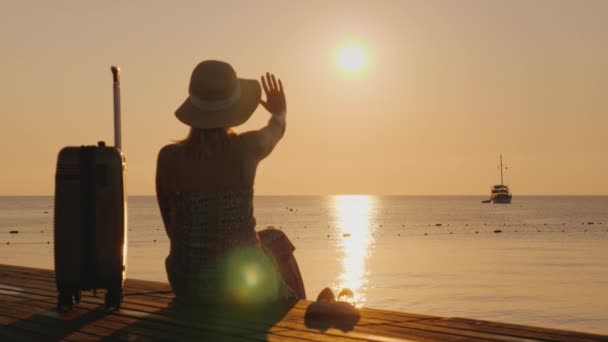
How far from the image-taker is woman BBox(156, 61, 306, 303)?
752 centimetres

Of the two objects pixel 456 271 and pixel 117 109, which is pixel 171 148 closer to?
pixel 117 109

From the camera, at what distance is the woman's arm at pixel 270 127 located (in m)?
7.57

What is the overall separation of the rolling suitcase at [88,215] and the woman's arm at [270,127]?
3.81 feet

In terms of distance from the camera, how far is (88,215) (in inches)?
293

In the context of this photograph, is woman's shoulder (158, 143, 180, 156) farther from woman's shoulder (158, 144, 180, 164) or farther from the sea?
the sea

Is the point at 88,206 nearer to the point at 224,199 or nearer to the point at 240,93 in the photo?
the point at 224,199

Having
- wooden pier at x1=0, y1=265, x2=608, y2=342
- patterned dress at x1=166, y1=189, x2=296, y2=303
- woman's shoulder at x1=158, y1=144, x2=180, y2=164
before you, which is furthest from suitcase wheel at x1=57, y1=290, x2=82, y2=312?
woman's shoulder at x1=158, y1=144, x2=180, y2=164

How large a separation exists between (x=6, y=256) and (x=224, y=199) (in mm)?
60198

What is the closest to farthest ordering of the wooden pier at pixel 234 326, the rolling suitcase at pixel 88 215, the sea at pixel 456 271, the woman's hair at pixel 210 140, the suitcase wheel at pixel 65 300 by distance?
the wooden pier at pixel 234 326 → the rolling suitcase at pixel 88 215 → the woman's hair at pixel 210 140 → the suitcase wheel at pixel 65 300 → the sea at pixel 456 271

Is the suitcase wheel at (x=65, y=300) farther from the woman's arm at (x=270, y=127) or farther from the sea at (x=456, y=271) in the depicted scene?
the sea at (x=456, y=271)

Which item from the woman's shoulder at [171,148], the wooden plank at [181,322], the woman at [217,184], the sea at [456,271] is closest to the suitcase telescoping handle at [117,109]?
the woman at [217,184]

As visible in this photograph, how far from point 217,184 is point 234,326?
1.36 meters

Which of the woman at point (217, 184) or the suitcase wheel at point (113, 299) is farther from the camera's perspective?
the suitcase wheel at point (113, 299)

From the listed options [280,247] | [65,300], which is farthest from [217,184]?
[65,300]
